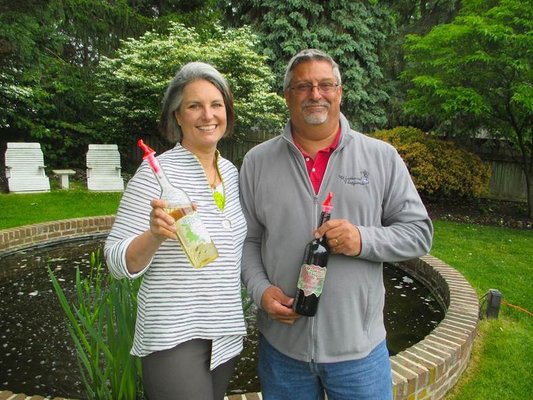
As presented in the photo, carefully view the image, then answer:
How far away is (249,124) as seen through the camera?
1146 cm

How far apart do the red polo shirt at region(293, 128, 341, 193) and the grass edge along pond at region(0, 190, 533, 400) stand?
2007 mm

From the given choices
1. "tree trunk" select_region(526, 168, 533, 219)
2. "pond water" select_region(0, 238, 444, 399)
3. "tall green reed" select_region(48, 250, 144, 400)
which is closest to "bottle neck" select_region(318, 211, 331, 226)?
"tall green reed" select_region(48, 250, 144, 400)

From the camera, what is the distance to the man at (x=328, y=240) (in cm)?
164

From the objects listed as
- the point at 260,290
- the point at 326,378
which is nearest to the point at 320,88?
the point at 260,290

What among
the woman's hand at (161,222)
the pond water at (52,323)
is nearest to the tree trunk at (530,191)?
the pond water at (52,323)

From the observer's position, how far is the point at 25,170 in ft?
31.6

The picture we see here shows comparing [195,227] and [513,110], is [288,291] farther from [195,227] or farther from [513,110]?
[513,110]

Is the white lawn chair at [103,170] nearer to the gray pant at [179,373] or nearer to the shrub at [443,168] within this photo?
the shrub at [443,168]

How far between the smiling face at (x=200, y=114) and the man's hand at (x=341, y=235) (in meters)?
0.53

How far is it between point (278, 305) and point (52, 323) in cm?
300

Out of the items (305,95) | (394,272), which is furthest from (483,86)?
(305,95)

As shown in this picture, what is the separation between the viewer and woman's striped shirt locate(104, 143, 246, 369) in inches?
59.1

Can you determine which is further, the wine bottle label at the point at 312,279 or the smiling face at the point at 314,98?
the smiling face at the point at 314,98

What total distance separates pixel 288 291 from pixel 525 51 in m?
7.51
